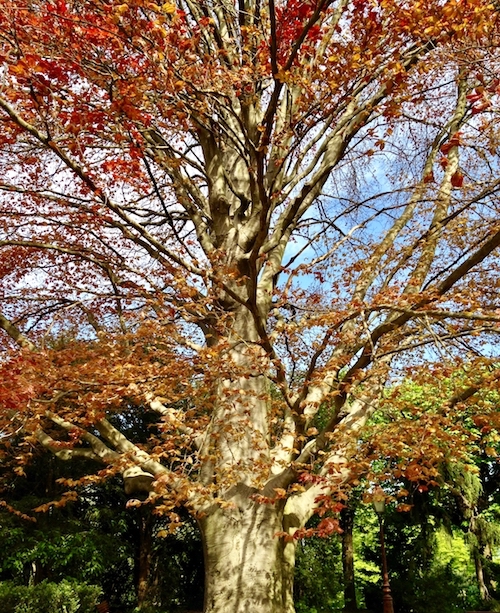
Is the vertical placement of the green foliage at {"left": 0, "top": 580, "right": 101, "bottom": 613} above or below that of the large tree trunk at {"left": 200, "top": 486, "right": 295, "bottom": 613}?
below

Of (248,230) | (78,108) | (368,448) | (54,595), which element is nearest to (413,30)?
(248,230)

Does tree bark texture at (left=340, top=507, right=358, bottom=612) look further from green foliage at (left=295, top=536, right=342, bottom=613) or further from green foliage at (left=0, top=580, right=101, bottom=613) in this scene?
green foliage at (left=0, top=580, right=101, bottom=613)

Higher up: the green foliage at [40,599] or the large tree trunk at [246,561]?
the large tree trunk at [246,561]

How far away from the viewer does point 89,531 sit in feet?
31.5

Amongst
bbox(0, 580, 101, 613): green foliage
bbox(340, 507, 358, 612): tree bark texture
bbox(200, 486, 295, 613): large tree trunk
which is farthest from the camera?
bbox(340, 507, 358, 612): tree bark texture

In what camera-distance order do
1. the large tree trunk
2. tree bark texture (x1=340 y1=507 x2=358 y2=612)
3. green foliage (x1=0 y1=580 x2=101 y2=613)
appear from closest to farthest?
the large tree trunk
green foliage (x1=0 y1=580 x2=101 y2=613)
tree bark texture (x1=340 y1=507 x2=358 y2=612)

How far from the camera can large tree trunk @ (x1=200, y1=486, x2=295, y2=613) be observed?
12.9 ft

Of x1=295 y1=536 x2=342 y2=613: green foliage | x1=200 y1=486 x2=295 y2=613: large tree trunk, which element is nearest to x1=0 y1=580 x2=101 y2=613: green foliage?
x1=200 y1=486 x2=295 y2=613: large tree trunk

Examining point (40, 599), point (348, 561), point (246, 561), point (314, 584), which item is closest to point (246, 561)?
point (246, 561)

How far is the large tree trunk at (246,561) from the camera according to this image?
3920 mm

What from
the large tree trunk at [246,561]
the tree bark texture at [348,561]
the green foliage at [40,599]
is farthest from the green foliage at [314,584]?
the large tree trunk at [246,561]

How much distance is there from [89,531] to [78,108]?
26.8ft

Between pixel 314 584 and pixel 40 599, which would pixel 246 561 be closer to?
pixel 40 599

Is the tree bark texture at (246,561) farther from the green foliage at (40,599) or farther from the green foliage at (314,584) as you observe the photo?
the green foliage at (314,584)
